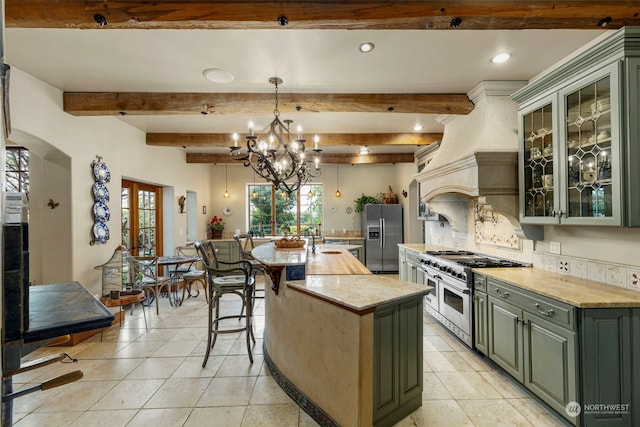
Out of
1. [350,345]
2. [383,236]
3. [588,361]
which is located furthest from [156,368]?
[383,236]

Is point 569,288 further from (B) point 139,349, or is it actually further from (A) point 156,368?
(B) point 139,349

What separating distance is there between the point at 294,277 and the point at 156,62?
2.32 m

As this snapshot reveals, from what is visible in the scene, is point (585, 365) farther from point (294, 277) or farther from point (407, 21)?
point (407, 21)

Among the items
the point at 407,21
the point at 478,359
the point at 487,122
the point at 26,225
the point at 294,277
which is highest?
the point at 407,21

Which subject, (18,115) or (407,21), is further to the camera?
(18,115)

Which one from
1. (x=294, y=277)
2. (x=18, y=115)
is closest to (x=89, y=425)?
(x=294, y=277)

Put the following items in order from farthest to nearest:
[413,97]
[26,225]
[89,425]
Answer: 1. [413,97]
2. [89,425]
3. [26,225]

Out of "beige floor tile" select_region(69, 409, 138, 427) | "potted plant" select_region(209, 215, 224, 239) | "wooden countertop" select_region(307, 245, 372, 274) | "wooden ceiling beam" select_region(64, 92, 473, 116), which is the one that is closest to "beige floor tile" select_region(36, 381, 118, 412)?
"beige floor tile" select_region(69, 409, 138, 427)

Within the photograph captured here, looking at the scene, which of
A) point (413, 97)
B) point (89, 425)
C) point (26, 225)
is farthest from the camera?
point (413, 97)

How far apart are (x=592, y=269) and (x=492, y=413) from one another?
1393mm

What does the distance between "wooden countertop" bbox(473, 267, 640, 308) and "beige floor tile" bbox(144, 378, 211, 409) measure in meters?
2.74

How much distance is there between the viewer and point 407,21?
6.40 ft

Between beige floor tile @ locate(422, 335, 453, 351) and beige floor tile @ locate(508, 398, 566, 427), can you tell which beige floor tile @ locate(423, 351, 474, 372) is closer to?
beige floor tile @ locate(422, 335, 453, 351)

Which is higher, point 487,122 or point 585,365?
point 487,122
